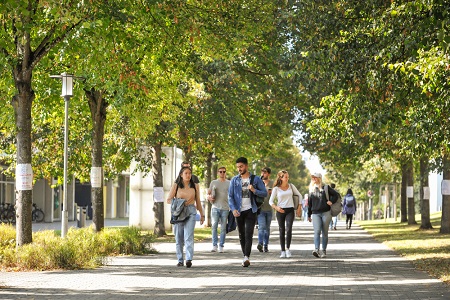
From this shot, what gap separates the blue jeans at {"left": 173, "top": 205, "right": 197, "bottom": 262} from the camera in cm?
1725

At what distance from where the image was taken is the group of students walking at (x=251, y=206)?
57.4 feet

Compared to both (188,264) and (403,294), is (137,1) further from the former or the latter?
(403,294)

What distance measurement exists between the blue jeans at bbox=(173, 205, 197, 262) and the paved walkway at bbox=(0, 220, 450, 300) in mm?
330

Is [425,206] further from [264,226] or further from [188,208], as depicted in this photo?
[188,208]

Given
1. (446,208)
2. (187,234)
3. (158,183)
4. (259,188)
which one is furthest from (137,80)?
(446,208)

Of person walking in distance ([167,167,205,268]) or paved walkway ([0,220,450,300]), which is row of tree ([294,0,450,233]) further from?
person walking in distance ([167,167,205,268])

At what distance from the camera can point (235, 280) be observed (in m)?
14.6

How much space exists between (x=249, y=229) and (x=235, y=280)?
295 cm

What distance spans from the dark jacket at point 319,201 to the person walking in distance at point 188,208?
3.52 m

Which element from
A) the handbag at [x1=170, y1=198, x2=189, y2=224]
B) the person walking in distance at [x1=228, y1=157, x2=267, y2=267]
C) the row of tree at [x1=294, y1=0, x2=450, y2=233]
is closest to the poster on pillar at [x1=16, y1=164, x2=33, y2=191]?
the handbag at [x1=170, y1=198, x2=189, y2=224]

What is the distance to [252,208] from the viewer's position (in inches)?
696

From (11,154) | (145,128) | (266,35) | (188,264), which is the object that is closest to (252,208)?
(188,264)

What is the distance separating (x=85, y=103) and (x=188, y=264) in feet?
33.0

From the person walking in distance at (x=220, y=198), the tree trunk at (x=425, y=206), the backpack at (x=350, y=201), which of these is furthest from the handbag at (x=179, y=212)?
the backpack at (x=350, y=201)
